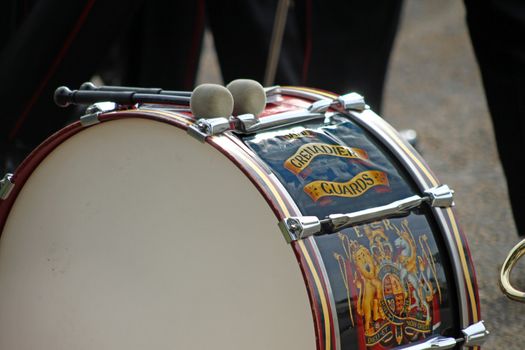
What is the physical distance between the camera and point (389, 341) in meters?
1.43

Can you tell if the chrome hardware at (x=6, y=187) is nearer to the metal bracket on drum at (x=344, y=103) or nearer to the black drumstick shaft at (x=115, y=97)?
the black drumstick shaft at (x=115, y=97)

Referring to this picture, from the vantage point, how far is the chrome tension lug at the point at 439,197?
1519 millimetres

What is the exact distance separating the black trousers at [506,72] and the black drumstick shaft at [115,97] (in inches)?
35.4

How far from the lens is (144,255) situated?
4.97 ft

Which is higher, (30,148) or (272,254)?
(30,148)

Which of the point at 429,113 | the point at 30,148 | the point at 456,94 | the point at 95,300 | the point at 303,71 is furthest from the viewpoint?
the point at 456,94

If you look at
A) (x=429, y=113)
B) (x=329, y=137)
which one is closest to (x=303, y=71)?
(x=329, y=137)

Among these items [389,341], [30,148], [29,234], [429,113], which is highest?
[429,113]

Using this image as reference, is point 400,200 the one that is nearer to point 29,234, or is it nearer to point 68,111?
point 29,234

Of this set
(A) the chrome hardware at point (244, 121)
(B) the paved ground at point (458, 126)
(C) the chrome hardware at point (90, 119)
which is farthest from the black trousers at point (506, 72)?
(C) the chrome hardware at point (90, 119)

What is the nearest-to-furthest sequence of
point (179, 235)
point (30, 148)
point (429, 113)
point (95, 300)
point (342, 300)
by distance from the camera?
point (342, 300), point (179, 235), point (95, 300), point (30, 148), point (429, 113)

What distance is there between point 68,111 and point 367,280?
129 centimetres

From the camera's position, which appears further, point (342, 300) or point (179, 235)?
point (179, 235)

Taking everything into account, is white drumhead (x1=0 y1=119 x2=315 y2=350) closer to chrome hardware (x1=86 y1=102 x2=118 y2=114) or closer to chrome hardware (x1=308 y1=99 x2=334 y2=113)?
chrome hardware (x1=86 y1=102 x2=118 y2=114)
